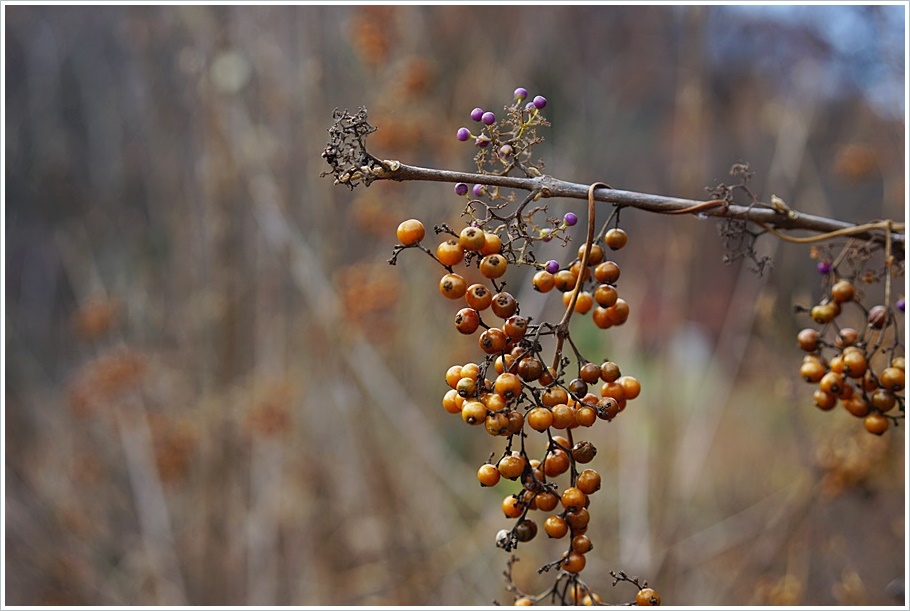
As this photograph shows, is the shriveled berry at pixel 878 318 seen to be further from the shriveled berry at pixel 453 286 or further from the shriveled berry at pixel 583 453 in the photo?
the shriveled berry at pixel 453 286

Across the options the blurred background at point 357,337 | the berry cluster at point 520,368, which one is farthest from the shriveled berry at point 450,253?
the blurred background at point 357,337

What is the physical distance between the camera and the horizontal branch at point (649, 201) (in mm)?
777

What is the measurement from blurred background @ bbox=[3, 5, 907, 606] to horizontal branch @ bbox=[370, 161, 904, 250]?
52.2 inches

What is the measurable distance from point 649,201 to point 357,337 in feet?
7.90

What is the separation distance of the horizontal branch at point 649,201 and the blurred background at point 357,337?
1325 millimetres

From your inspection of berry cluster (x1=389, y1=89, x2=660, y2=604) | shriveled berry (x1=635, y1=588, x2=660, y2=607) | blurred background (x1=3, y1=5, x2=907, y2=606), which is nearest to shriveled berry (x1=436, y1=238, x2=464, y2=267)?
berry cluster (x1=389, y1=89, x2=660, y2=604)

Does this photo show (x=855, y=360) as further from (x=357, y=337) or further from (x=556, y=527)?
(x=357, y=337)

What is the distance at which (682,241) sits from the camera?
271 cm

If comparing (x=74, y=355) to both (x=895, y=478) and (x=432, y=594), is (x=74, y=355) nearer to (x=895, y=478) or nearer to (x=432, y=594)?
(x=432, y=594)

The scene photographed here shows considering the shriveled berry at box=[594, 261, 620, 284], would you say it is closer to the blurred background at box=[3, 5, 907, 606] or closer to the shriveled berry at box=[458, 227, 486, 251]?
the shriveled berry at box=[458, 227, 486, 251]

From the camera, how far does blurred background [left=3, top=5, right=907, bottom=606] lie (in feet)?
9.41

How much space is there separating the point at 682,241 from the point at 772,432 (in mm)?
1891

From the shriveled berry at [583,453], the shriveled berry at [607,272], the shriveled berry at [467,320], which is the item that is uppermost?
the shriveled berry at [607,272]

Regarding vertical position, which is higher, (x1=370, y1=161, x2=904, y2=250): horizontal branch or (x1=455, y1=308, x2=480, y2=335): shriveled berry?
(x1=370, y1=161, x2=904, y2=250): horizontal branch
